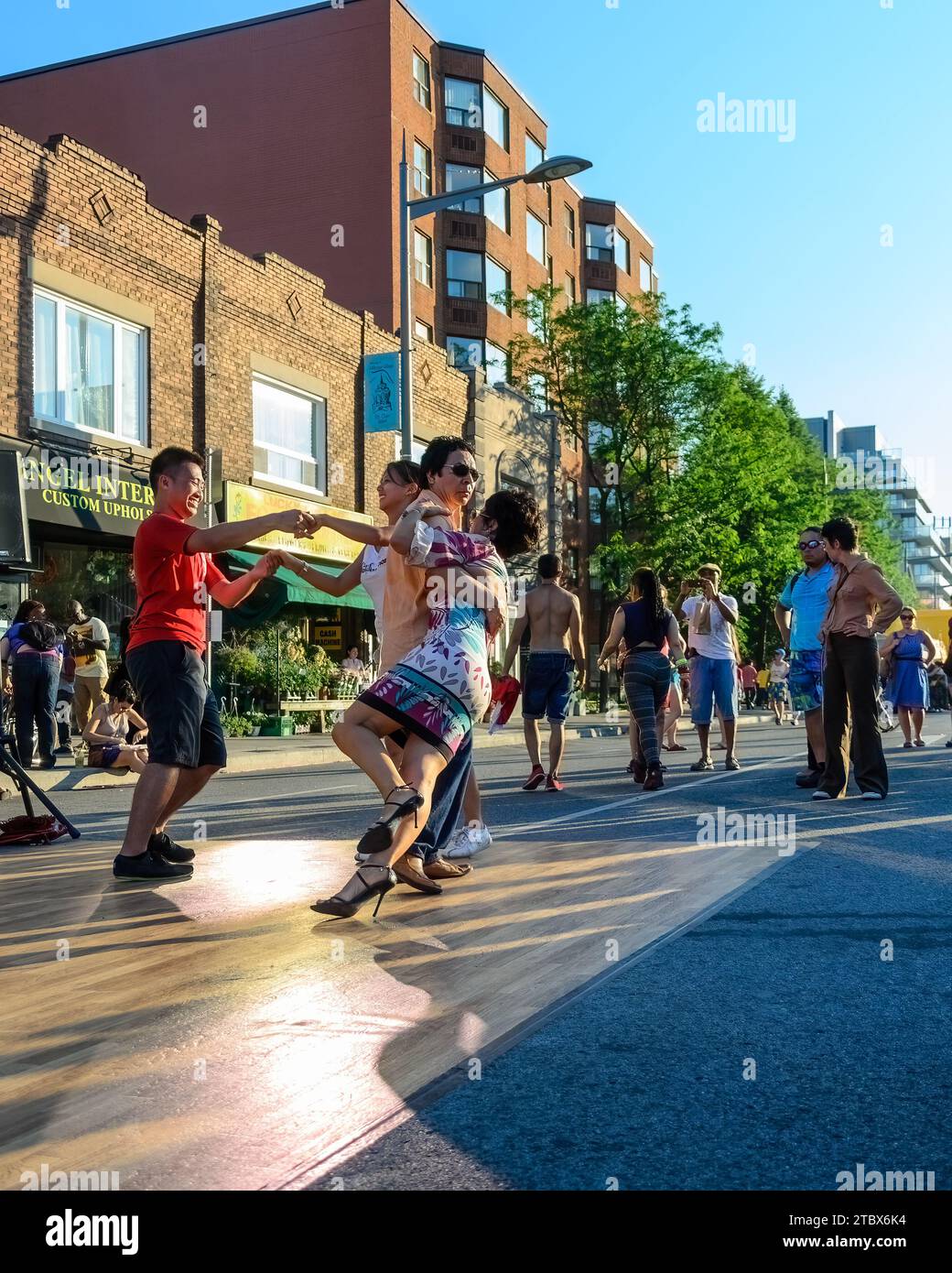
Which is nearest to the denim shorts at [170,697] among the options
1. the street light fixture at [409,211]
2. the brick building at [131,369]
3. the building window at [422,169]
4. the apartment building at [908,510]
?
the brick building at [131,369]

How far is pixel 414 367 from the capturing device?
28.9 m

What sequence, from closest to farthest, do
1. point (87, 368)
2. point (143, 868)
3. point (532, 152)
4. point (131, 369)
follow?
point (143, 868), point (87, 368), point (131, 369), point (532, 152)

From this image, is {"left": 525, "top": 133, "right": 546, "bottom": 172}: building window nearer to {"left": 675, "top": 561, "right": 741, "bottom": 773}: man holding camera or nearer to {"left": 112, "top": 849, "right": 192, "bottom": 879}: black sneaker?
{"left": 675, "top": 561, "right": 741, "bottom": 773}: man holding camera

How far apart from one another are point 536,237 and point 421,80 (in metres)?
8.13

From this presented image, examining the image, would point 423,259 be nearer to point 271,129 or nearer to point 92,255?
point 271,129

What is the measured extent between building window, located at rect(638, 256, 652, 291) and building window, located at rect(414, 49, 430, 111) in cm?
1673

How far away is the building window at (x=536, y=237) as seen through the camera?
40438 mm

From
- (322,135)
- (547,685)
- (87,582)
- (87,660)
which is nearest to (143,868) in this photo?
(547,685)

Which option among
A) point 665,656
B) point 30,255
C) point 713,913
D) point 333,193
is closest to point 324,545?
point 30,255

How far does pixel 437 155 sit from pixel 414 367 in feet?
29.8

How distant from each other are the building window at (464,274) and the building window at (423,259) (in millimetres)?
1106

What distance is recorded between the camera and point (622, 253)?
1879 inches

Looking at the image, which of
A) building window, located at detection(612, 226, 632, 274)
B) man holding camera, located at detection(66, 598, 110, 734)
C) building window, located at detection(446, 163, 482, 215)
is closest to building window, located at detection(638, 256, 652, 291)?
building window, located at detection(612, 226, 632, 274)
